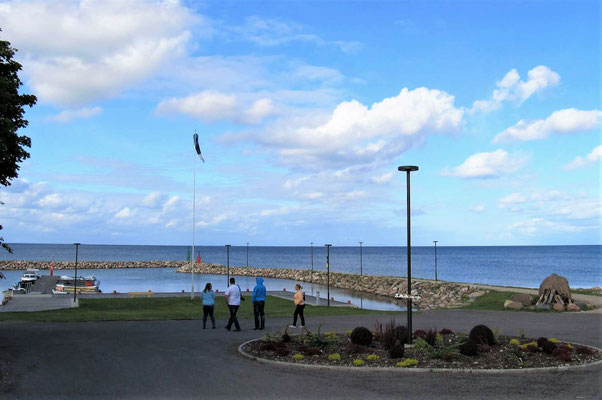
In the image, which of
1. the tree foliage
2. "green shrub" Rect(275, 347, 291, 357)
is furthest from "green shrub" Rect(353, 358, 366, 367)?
the tree foliage

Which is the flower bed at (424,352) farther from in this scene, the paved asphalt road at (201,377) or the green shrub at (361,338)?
the paved asphalt road at (201,377)

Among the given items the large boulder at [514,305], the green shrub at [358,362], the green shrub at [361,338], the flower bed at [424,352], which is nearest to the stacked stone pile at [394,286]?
the large boulder at [514,305]

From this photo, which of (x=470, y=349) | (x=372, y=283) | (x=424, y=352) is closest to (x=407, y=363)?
(x=424, y=352)

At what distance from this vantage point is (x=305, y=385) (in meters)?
10.7

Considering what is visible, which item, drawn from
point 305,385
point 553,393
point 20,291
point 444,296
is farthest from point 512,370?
point 20,291

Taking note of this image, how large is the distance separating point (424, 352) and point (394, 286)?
51.5 m

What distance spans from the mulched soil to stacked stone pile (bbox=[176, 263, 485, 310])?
25.9 m

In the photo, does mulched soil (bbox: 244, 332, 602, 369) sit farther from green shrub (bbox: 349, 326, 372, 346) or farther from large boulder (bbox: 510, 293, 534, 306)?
large boulder (bbox: 510, 293, 534, 306)

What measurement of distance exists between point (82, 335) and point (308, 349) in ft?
28.5

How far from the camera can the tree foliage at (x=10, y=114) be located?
1335cm

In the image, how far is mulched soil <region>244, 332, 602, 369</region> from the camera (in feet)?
40.6

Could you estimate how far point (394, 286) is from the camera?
209ft

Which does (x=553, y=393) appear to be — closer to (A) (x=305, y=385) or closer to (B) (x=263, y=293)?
(A) (x=305, y=385)

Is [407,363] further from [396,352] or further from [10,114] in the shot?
[10,114]
